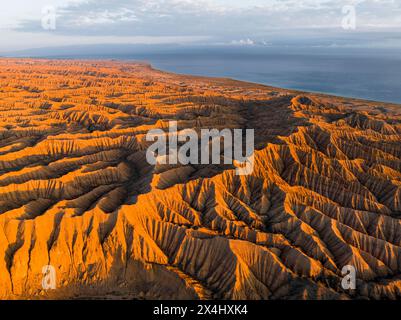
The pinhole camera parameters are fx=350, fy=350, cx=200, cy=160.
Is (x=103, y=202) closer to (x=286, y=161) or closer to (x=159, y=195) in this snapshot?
(x=159, y=195)

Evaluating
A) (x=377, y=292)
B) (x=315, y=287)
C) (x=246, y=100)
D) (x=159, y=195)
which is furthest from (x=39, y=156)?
(x=246, y=100)

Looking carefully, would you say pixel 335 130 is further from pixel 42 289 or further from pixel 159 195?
pixel 42 289

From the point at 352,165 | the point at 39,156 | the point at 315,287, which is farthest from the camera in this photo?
the point at 39,156

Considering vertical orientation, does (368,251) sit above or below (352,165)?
below

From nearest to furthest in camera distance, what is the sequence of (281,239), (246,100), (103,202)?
(281,239)
(103,202)
(246,100)

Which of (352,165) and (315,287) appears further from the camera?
(352,165)

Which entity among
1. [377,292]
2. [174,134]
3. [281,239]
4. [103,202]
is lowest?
[377,292]
